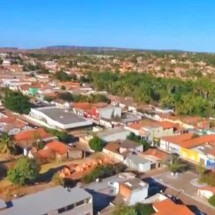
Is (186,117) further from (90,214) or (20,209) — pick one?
(20,209)

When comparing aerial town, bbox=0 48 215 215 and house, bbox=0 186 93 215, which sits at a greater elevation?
house, bbox=0 186 93 215

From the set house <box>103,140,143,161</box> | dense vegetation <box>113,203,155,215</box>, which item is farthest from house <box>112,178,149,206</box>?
house <box>103,140,143,161</box>

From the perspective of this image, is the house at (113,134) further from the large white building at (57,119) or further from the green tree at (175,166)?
the green tree at (175,166)

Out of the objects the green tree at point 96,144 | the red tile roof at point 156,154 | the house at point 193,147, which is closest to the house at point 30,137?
the green tree at point 96,144

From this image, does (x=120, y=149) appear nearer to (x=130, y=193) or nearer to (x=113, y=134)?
(x=113, y=134)

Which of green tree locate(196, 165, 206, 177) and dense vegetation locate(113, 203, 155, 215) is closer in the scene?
dense vegetation locate(113, 203, 155, 215)

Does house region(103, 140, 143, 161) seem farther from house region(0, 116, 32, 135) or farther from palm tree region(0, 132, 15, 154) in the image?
house region(0, 116, 32, 135)
